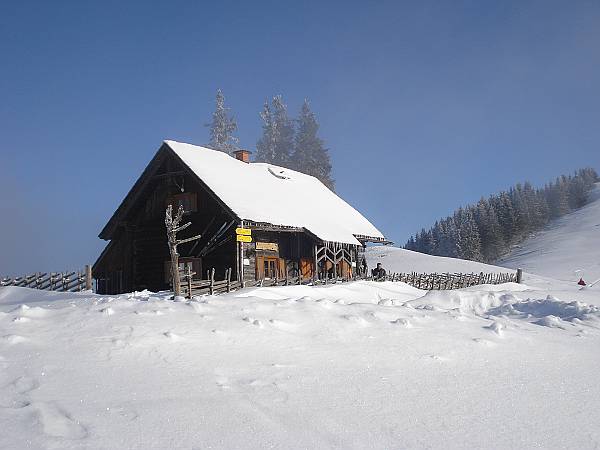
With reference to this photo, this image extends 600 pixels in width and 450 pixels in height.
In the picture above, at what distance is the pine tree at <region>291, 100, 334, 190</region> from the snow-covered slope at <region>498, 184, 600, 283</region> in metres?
29.2

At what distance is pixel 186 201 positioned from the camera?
25.8 metres

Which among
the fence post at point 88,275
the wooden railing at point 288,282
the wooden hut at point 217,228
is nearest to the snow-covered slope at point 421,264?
the wooden railing at point 288,282

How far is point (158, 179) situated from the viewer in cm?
2703

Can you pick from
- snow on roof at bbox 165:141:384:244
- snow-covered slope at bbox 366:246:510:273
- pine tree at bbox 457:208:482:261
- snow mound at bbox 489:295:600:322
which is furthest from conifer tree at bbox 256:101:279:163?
snow mound at bbox 489:295:600:322

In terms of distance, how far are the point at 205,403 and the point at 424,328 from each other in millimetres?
6010

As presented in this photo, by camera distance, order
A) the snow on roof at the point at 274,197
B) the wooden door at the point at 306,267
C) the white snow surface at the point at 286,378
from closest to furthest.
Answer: the white snow surface at the point at 286,378, the snow on roof at the point at 274,197, the wooden door at the point at 306,267

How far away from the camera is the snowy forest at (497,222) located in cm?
8862

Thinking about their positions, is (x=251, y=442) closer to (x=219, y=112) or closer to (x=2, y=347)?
(x=2, y=347)

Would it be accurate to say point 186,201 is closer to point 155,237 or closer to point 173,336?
point 155,237

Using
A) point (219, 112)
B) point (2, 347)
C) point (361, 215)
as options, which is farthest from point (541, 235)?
point (2, 347)

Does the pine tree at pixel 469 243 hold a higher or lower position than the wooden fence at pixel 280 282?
higher

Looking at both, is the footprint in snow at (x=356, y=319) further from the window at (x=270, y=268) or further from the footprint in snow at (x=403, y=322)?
the window at (x=270, y=268)

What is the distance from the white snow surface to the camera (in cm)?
539

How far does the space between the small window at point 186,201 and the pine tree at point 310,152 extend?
1545 inches
